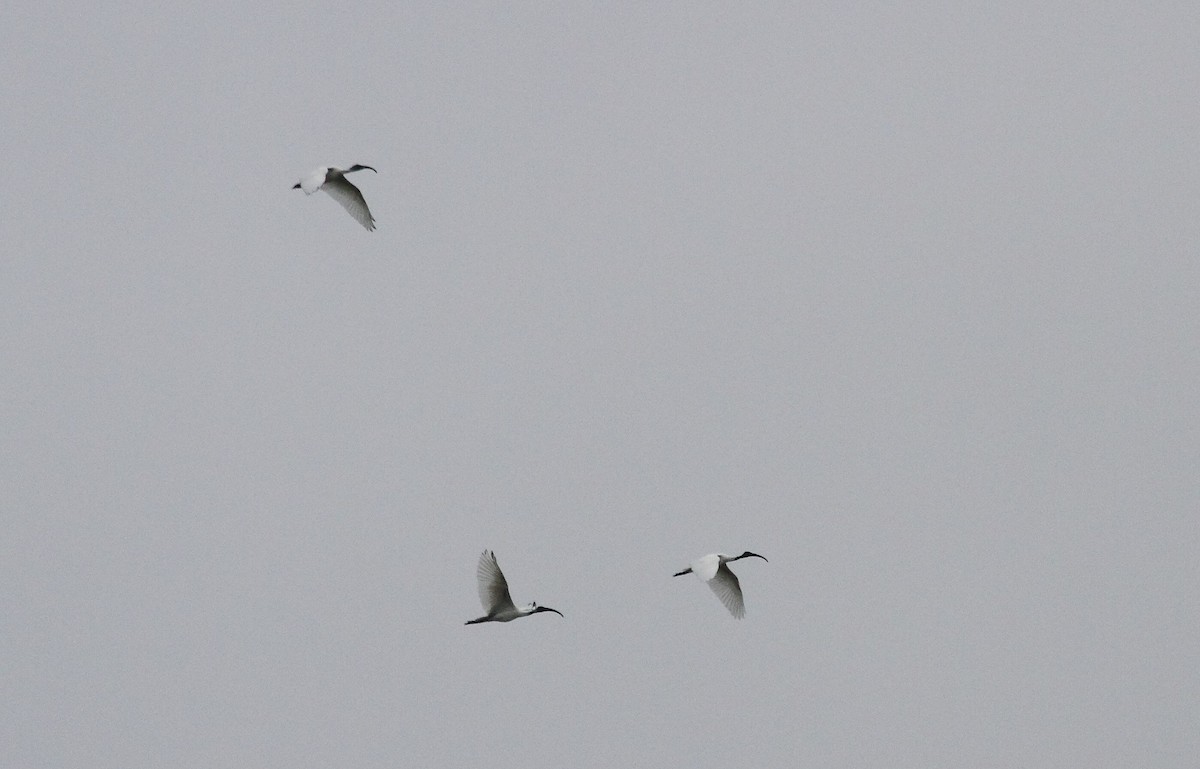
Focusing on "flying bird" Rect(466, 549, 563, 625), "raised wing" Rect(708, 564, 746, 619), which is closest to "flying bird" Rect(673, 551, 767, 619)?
"raised wing" Rect(708, 564, 746, 619)

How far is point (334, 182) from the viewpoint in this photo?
167 ft

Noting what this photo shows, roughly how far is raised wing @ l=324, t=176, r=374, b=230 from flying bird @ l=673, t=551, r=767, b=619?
53.7 ft

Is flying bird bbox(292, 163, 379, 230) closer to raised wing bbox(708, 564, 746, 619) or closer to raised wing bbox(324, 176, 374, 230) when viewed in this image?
raised wing bbox(324, 176, 374, 230)

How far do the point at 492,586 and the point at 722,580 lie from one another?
10.5 m

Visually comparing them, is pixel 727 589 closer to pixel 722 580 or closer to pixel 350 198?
pixel 722 580

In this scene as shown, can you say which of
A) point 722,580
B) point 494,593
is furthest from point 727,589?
point 494,593

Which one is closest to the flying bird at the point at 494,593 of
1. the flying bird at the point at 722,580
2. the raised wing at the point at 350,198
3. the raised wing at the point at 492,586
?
the raised wing at the point at 492,586

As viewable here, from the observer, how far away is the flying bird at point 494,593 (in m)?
48.2

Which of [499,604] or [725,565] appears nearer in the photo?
[499,604]

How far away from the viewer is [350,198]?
1998 inches

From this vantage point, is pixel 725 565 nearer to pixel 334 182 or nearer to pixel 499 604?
pixel 499 604

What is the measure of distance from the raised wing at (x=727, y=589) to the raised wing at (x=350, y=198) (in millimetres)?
17498

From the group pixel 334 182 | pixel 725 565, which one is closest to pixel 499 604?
pixel 725 565

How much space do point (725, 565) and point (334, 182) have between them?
1937 cm
